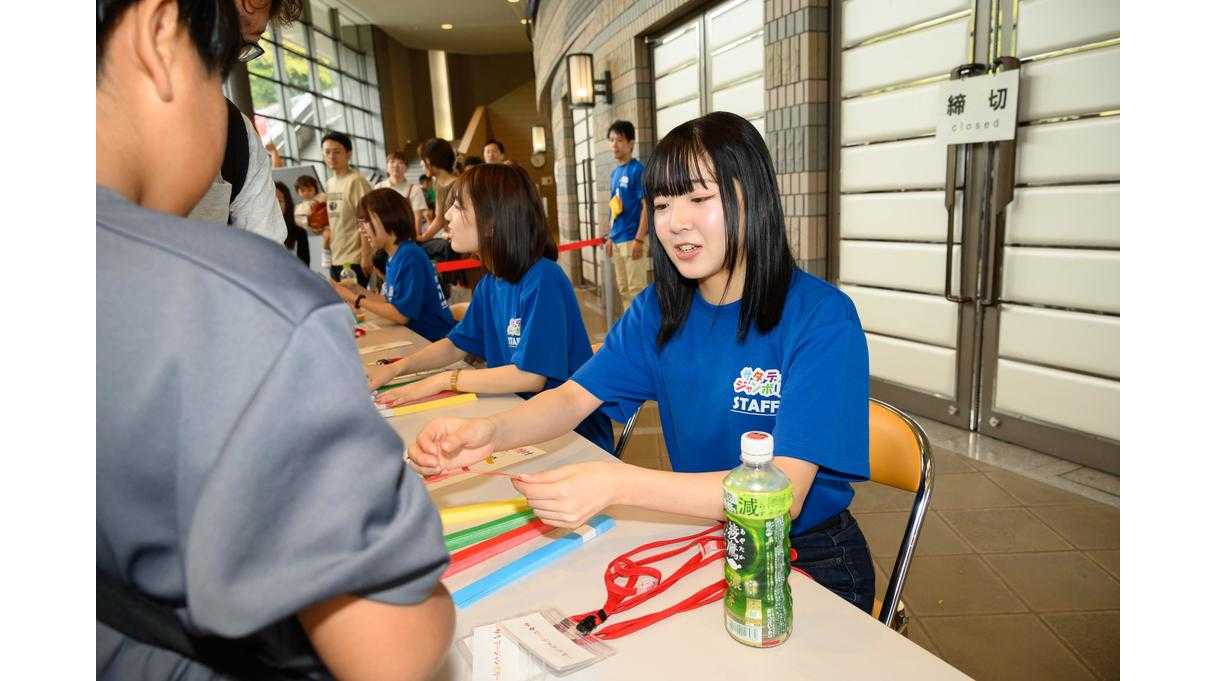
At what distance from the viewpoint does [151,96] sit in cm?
46

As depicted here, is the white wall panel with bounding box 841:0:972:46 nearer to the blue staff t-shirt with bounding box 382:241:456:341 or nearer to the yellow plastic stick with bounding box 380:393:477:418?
the blue staff t-shirt with bounding box 382:241:456:341

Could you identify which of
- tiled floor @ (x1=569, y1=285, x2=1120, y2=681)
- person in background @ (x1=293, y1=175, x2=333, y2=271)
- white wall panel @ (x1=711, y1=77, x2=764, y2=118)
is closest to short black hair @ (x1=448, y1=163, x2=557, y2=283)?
tiled floor @ (x1=569, y1=285, x2=1120, y2=681)

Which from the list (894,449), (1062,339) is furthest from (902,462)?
(1062,339)

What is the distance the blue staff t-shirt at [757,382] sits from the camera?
1.17 m

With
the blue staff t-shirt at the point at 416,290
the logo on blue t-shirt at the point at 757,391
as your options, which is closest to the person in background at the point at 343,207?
the blue staff t-shirt at the point at 416,290

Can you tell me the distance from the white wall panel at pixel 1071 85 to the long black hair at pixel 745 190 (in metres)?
2.11

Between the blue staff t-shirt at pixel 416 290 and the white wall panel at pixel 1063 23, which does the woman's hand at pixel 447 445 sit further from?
the white wall panel at pixel 1063 23

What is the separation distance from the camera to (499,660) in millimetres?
829

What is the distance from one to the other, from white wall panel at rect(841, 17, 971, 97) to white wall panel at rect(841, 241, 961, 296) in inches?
32.0

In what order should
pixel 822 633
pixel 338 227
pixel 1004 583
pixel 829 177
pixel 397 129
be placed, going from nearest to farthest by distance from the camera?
pixel 822 633 < pixel 1004 583 < pixel 829 177 < pixel 338 227 < pixel 397 129

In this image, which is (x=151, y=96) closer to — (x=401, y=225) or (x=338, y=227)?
(x=401, y=225)

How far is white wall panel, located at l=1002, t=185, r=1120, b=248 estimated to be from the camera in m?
2.76
